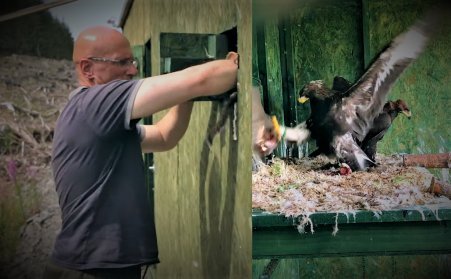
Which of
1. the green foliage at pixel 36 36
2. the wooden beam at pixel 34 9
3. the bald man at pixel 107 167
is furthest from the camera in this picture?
the green foliage at pixel 36 36

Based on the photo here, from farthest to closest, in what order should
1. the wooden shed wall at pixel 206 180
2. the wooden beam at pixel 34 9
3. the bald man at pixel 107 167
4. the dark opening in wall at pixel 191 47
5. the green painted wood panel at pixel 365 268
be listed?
the green painted wood panel at pixel 365 268 → the wooden beam at pixel 34 9 → the dark opening in wall at pixel 191 47 → the wooden shed wall at pixel 206 180 → the bald man at pixel 107 167

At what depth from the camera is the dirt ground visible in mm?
2254

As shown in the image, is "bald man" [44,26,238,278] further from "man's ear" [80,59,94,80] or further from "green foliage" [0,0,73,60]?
"green foliage" [0,0,73,60]

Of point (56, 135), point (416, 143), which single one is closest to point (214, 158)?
point (56, 135)

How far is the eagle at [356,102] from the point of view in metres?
2.30

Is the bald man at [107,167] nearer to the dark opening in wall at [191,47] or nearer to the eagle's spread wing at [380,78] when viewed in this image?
the dark opening in wall at [191,47]

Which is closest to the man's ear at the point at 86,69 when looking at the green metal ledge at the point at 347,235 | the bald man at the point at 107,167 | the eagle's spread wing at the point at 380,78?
the bald man at the point at 107,167

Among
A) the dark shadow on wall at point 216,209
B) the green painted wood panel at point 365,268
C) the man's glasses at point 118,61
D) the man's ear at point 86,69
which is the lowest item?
the green painted wood panel at point 365,268

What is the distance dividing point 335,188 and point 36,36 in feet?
5.91

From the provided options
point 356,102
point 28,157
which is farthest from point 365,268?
point 28,157

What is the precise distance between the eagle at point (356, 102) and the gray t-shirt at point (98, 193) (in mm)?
1110

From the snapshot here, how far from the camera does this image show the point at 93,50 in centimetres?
152

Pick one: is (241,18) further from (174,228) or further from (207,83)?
Answer: (174,228)

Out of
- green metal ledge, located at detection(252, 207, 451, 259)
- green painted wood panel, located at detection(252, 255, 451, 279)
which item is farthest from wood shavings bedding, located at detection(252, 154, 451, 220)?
green painted wood panel, located at detection(252, 255, 451, 279)
